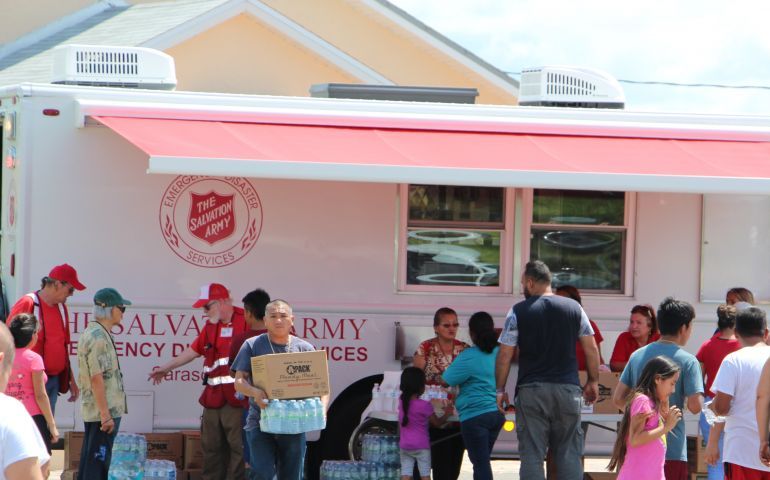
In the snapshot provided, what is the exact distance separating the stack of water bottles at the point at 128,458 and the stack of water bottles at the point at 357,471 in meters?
1.24

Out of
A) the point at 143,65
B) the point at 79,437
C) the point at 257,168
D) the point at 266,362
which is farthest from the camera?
the point at 143,65

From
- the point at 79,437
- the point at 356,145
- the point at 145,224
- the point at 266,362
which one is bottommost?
the point at 79,437

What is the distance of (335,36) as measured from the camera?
2492 centimetres

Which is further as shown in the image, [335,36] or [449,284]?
[335,36]

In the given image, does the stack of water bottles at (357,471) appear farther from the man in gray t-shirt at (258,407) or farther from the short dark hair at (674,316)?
the short dark hair at (674,316)

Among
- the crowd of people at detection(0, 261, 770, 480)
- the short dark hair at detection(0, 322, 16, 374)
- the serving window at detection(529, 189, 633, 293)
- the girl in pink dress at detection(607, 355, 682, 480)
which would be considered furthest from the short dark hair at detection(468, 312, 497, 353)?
the short dark hair at detection(0, 322, 16, 374)

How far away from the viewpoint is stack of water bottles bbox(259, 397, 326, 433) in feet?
24.5

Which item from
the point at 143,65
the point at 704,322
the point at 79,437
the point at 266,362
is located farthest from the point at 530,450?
the point at 143,65

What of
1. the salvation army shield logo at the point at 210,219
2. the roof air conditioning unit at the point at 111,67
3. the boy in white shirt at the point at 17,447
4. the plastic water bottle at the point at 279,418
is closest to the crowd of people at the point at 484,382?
the plastic water bottle at the point at 279,418

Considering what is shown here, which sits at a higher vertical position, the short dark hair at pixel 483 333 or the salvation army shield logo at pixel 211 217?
the salvation army shield logo at pixel 211 217

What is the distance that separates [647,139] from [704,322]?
4.68 feet

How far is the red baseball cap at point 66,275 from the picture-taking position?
8211mm

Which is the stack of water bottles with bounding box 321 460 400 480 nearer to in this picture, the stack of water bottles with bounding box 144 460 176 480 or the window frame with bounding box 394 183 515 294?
the stack of water bottles with bounding box 144 460 176 480

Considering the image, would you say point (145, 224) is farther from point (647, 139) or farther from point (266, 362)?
point (647, 139)
